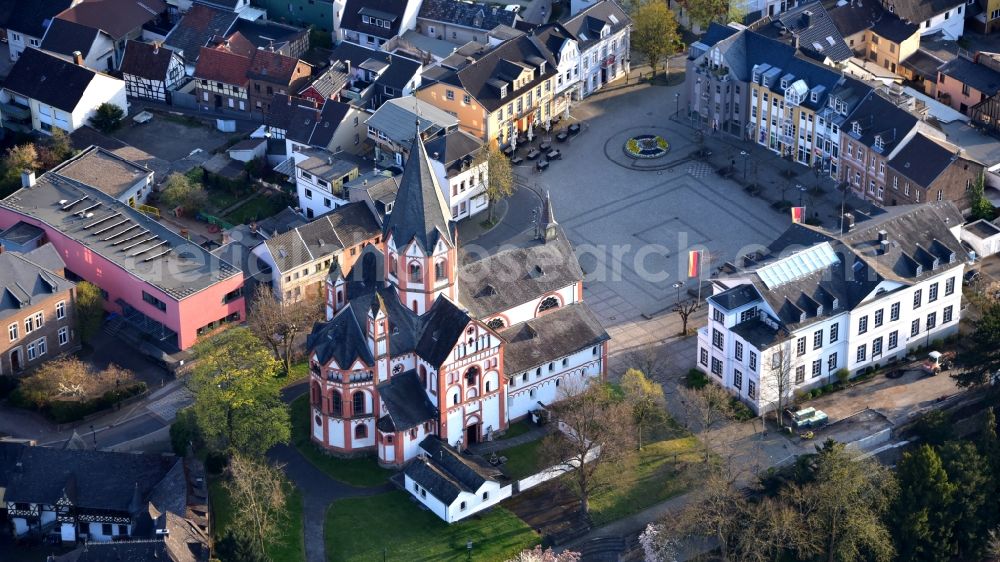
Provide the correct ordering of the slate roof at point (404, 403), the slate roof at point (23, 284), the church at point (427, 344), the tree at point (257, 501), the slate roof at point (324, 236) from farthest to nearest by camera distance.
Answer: the slate roof at point (324, 236)
the slate roof at point (23, 284)
the slate roof at point (404, 403)
the church at point (427, 344)
the tree at point (257, 501)

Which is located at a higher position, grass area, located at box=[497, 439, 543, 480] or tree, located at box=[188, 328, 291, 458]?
tree, located at box=[188, 328, 291, 458]

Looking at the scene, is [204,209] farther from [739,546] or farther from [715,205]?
[739,546]

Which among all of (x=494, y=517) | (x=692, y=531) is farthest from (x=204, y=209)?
(x=692, y=531)

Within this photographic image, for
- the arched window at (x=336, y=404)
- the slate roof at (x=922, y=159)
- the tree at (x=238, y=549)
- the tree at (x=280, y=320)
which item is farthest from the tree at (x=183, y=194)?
the slate roof at (x=922, y=159)

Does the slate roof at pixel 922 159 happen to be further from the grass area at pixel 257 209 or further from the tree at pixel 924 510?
the grass area at pixel 257 209

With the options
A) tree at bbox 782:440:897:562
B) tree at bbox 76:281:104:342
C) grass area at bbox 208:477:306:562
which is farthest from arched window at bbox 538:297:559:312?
tree at bbox 76:281:104:342

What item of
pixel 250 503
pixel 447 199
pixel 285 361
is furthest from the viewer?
pixel 447 199

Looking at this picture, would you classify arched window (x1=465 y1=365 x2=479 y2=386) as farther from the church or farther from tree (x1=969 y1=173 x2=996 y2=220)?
tree (x1=969 y1=173 x2=996 y2=220)
